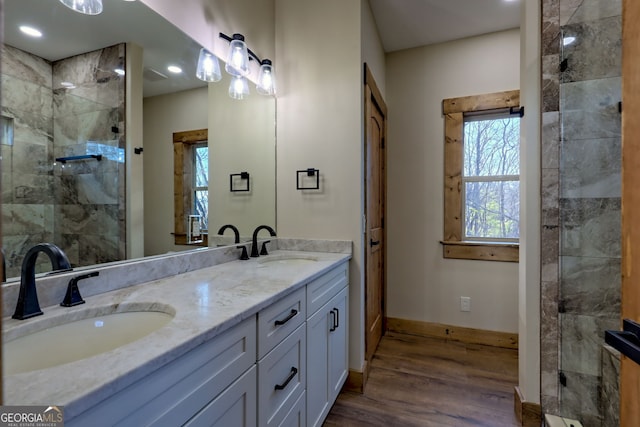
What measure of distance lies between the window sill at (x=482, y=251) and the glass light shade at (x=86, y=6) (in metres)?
2.72

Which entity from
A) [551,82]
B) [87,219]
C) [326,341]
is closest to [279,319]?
[326,341]

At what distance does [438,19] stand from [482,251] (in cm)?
192

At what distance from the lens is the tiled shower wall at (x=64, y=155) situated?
983 millimetres

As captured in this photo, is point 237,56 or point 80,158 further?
point 237,56

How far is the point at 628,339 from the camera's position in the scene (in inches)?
29.5

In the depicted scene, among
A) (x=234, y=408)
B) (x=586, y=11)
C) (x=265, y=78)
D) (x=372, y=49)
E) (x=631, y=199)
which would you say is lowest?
(x=234, y=408)

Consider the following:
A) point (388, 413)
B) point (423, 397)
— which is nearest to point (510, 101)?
point (423, 397)

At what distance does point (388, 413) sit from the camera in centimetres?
183

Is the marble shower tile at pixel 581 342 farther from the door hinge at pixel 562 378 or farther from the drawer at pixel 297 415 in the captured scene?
the drawer at pixel 297 415

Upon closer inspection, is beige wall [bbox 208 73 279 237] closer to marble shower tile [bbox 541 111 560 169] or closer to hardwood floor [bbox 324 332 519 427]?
hardwood floor [bbox 324 332 519 427]

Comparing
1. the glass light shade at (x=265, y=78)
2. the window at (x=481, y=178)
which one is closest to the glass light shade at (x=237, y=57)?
the glass light shade at (x=265, y=78)

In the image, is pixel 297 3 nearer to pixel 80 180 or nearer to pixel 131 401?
pixel 80 180

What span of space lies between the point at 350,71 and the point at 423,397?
2138mm

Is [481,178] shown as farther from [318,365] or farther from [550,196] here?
[318,365]
